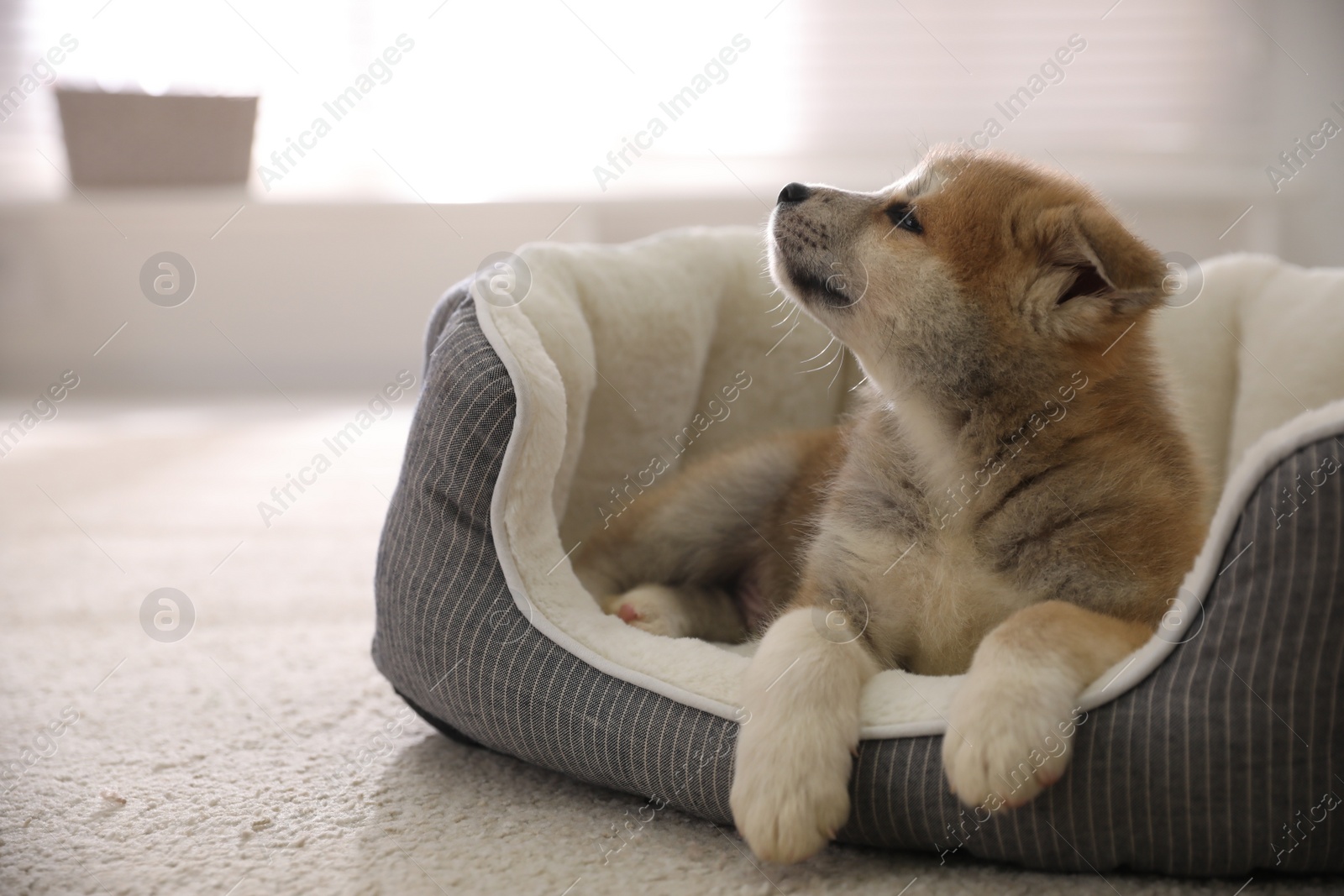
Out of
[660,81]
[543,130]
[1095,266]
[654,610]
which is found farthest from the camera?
[543,130]

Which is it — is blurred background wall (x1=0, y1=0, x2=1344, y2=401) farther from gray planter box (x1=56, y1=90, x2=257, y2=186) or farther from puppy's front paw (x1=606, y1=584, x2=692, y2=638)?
puppy's front paw (x1=606, y1=584, x2=692, y2=638)

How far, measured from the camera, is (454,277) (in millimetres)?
5598

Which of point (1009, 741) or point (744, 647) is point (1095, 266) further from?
point (744, 647)

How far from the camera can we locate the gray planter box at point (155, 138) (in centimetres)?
485

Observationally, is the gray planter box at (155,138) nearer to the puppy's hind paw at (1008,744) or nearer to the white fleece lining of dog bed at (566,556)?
the white fleece lining of dog bed at (566,556)

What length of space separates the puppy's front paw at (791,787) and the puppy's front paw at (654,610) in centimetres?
55

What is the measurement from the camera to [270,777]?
67.6 inches

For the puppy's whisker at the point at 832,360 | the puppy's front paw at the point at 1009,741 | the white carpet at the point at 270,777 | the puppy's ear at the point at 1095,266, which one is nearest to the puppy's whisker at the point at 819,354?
the puppy's whisker at the point at 832,360

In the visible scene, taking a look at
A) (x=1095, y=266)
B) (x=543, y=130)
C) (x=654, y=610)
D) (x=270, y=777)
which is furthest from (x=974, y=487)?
(x=543, y=130)

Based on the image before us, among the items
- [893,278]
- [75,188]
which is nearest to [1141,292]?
[893,278]

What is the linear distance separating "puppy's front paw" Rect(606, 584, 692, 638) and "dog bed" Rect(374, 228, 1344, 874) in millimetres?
126

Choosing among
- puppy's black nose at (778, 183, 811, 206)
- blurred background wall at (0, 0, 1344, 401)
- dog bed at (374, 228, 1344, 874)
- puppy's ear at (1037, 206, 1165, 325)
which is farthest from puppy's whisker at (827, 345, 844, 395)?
blurred background wall at (0, 0, 1344, 401)

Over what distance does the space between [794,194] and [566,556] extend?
0.72 metres

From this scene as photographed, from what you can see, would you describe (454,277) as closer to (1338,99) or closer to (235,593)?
(235,593)
